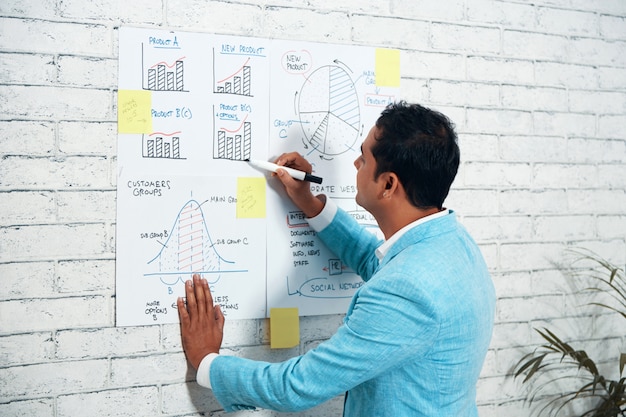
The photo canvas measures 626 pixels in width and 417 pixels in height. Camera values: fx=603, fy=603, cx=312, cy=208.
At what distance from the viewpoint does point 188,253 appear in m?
1.59

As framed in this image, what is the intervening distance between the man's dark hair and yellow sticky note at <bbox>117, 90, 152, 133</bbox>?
60 cm

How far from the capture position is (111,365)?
153cm

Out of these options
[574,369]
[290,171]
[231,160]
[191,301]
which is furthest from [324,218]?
[574,369]

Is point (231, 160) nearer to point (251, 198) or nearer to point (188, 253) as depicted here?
point (251, 198)

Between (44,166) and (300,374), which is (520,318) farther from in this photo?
(44,166)

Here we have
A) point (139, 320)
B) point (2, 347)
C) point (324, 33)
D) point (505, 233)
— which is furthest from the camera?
point (505, 233)

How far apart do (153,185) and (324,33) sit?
2.12 ft

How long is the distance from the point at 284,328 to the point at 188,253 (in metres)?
0.34

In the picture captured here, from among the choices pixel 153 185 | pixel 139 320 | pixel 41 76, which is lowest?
pixel 139 320

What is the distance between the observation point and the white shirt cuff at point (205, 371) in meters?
1.42

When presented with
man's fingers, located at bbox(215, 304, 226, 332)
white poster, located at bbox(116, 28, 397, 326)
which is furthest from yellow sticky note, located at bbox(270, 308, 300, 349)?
man's fingers, located at bbox(215, 304, 226, 332)

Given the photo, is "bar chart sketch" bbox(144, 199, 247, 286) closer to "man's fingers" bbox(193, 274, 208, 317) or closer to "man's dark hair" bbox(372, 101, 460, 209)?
"man's fingers" bbox(193, 274, 208, 317)

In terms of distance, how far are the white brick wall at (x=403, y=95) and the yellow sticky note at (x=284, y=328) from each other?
35 millimetres

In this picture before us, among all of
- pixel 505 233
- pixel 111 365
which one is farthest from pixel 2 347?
pixel 505 233
